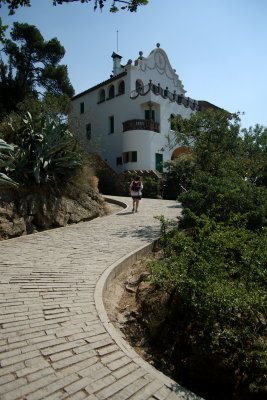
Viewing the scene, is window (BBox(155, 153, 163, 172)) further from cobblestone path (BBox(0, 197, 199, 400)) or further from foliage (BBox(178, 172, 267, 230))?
cobblestone path (BBox(0, 197, 199, 400))

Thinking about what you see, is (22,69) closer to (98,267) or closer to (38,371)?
(98,267)

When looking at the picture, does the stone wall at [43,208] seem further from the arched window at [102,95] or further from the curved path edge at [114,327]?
the arched window at [102,95]

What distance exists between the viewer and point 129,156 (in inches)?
1083

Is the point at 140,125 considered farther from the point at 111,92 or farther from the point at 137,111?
the point at 111,92

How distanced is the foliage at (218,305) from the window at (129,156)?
73.9 feet

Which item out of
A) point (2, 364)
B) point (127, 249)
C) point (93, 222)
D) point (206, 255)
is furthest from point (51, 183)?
point (2, 364)

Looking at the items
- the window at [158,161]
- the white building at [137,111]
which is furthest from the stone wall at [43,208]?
the window at [158,161]

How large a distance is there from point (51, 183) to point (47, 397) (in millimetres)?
8279

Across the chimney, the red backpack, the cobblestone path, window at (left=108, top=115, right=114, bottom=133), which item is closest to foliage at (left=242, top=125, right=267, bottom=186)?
the red backpack

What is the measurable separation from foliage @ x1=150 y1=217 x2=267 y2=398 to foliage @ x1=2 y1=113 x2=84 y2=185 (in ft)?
20.3

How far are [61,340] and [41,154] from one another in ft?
24.3

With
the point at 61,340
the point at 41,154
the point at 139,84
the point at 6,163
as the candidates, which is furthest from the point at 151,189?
the point at 61,340

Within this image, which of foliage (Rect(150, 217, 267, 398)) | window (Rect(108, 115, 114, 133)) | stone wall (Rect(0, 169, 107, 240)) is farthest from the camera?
window (Rect(108, 115, 114, 133))

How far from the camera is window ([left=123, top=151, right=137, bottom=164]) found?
26905 mm
